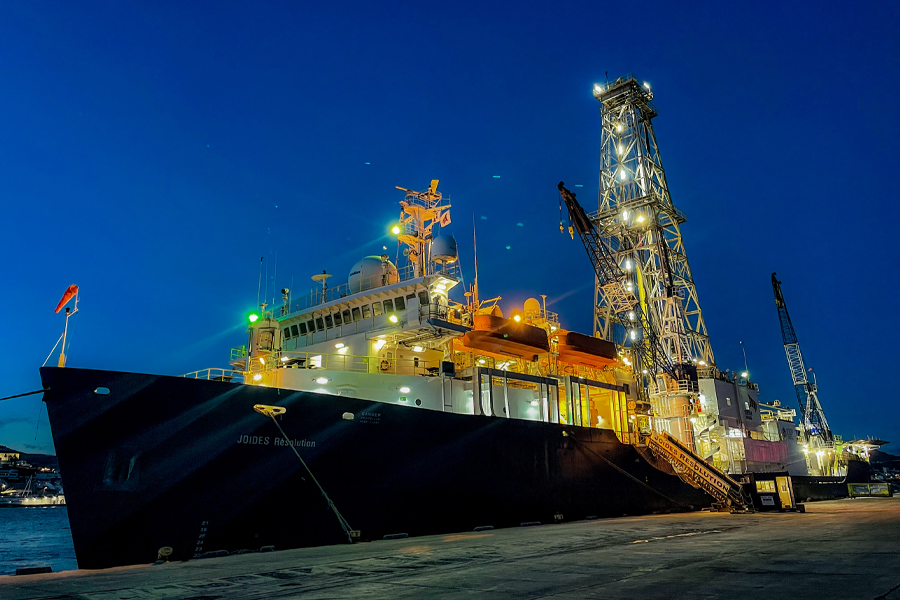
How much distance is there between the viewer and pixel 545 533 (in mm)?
16703

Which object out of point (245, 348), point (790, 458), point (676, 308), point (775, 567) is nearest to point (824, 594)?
point (775, 567)

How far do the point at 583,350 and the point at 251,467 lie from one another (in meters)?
17.6

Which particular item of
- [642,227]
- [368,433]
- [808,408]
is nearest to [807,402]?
[808,408]

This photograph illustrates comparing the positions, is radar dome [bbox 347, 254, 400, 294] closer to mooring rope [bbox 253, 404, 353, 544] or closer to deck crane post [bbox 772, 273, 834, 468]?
mooring rope [bbox 253, 404, 353, 544]

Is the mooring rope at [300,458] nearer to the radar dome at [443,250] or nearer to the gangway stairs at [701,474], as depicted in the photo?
the radar dome at [443,250]

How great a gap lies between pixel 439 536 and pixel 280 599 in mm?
10114

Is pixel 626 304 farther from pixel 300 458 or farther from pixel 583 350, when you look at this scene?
pixel 300 458

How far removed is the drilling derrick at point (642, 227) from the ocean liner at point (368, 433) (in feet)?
54.6

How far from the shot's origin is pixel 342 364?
22.2 metres

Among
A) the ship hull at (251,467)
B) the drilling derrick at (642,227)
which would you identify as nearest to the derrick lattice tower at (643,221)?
the drilling derrick at (642,227)

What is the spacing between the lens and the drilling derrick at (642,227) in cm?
4681

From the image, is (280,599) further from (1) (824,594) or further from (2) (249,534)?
(2) (249,534)

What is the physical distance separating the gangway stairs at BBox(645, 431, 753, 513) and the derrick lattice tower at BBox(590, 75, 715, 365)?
16.6 m

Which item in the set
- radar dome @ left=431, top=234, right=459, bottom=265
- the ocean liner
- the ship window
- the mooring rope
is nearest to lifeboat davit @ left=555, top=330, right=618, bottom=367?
the ocean liner
